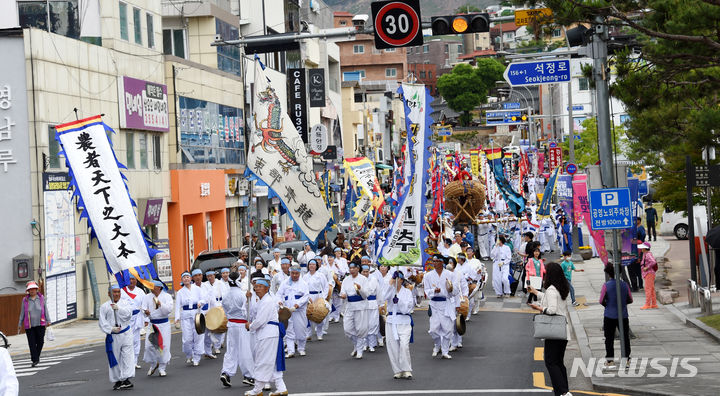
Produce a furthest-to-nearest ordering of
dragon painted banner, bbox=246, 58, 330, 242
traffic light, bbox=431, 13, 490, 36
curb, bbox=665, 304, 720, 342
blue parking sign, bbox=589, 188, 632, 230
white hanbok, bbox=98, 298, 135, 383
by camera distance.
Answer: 1. dragon painted banner, bbox=246, 58, 330, 242
2. curb, bbox=665, 304, 720, 342
3. traffic light, bbox=431, 13, 490, 36
4. white hanbok, bbox=98, 298, 135, 383
5. blue parking sign, bbox=589, 188, 632, 230

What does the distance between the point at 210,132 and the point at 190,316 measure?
74.7 feet

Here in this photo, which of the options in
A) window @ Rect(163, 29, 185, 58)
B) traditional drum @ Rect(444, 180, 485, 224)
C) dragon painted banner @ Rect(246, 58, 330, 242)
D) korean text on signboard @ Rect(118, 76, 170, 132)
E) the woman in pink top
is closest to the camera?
dragon painted banner @ Rect(246, 58, 330, 242)

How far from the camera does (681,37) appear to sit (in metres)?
14.2

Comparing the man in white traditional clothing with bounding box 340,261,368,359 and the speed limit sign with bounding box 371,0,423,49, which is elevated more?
the speed limit sign with bounding box 371,0,423,49

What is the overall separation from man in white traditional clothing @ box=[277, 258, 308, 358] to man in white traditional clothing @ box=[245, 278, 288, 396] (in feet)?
13.7

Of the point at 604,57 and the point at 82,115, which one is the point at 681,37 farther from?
the point at 82,115

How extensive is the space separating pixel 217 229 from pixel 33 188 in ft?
52.9

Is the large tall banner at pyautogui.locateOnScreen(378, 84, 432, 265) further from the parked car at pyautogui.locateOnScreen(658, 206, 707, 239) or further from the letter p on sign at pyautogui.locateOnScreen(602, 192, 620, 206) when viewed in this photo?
the parked car at pyautogui.locateOnScreen(658, 206, 707, 239)

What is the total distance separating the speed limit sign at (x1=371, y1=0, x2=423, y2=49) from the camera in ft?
52.9

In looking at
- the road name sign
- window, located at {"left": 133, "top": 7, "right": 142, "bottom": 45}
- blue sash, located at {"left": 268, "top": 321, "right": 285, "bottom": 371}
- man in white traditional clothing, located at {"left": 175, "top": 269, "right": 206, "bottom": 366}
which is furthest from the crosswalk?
window, located at {"left": 133, "top": 7, "right": 142, "bottom": 45}

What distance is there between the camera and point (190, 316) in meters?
18.5

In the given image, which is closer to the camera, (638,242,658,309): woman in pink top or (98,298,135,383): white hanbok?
(98,298,135,383): white hanbok

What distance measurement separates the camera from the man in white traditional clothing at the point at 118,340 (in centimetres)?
1565

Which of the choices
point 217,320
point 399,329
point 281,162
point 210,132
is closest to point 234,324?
point 217,320
